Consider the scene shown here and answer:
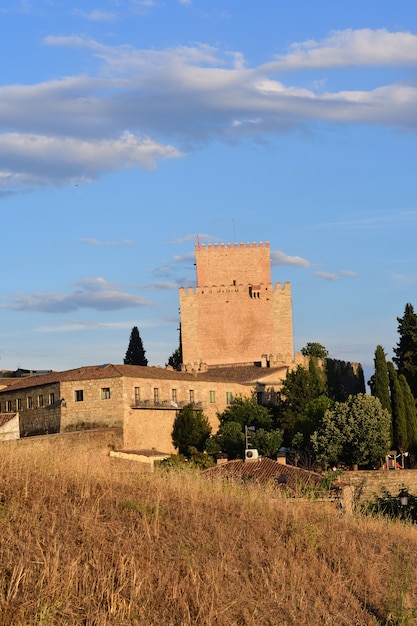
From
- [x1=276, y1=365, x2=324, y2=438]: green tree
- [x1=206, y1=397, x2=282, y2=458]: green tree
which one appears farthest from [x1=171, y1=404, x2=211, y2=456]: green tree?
[x1=276, y1=365, x2=324, y2=438]: green tree

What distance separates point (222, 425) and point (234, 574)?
44077mm

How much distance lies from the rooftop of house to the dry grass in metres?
37.4

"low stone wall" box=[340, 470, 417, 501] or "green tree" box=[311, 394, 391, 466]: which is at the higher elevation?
"green tree" box=[311, 394, 391, 466]

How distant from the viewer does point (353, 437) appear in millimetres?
48344

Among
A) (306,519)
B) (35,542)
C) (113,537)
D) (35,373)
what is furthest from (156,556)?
(35,373)

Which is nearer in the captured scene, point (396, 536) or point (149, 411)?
point (396, 536)

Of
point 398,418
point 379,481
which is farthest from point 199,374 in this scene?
point 379,481

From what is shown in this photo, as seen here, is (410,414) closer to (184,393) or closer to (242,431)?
(242,431)

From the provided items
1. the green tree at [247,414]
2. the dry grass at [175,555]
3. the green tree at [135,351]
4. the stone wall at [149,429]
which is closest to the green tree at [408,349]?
the green tree at [247,414]

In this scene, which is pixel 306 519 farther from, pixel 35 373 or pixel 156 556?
pixel 35 373

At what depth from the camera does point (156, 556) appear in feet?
35.3

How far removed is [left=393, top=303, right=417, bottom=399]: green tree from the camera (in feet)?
195

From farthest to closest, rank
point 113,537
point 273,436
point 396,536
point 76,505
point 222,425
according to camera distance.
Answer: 1. point 222,425
2. point 273,436
3. point 396,536
4. point 76,505
5. point 113,537

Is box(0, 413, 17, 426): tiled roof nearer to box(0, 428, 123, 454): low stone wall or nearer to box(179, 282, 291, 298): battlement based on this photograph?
box(0, 428, 123, 454): low stone wall
